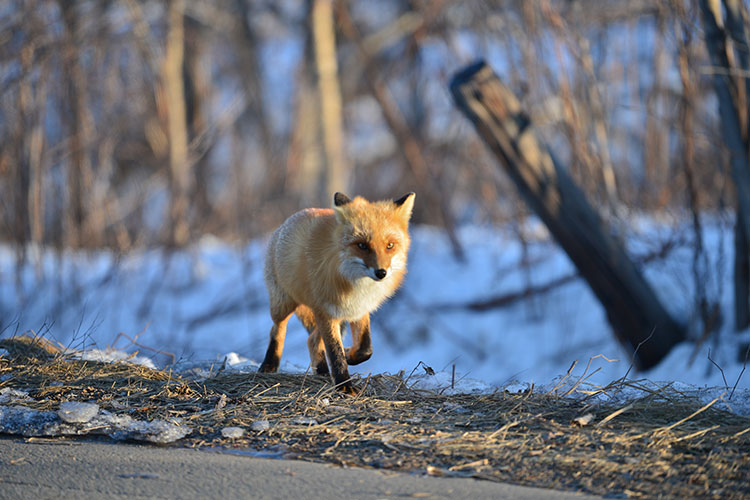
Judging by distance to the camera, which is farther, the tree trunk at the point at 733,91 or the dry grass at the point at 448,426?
the tree trunk at the point at 733,91

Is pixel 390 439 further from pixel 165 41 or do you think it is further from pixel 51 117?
pixel 51 117

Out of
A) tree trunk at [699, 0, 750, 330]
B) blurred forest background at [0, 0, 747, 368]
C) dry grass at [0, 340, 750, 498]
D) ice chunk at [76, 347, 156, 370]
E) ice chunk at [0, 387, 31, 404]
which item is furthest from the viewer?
blurred forest background at [0, 0, 747, 368]

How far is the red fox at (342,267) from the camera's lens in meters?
4.22

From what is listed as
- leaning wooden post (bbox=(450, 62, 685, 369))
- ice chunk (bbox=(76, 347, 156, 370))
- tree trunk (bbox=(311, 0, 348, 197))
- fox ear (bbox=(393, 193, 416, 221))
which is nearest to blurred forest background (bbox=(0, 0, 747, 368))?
tree trunk (bbox=(311, 0, 348, 197))

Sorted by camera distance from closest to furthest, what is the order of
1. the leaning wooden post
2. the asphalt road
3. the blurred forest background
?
the asphalt road, the leaning wooden post, the blurred forest background

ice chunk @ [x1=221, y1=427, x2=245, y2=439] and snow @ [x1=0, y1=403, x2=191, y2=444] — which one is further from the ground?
snow @ [x1=0, y1=403, x2=191, y2=444]

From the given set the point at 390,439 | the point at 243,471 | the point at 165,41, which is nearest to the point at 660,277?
the point at 390,439

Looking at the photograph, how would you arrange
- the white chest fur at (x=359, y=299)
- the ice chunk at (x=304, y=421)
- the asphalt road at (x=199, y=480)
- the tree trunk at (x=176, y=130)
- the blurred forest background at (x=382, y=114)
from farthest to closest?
the tree trunk at (x=176, y=130), the blurred forest background at (x=382, y=114), the white chest fur at (x=359, y=299), the ice chunk at (x=304, y=421), the asphalt road at (x=199, y=480)

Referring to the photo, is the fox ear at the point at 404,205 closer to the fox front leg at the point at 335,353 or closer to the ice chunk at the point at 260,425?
the fox front leg at the point at 335,353

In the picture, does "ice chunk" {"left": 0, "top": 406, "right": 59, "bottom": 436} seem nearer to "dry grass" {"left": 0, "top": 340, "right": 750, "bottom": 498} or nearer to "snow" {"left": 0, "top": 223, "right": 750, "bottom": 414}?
"dry grass" {"left": 0, "top": 340, "right": 750, "bottom": 498}

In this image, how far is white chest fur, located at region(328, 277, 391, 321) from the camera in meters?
4.37

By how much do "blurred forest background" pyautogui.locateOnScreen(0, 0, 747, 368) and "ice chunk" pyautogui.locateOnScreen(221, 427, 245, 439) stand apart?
5166mm

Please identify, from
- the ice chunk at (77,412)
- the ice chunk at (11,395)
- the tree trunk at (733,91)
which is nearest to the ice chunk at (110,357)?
the ice chunk at (11,395)

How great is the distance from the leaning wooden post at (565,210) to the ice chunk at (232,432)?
4.96 m
